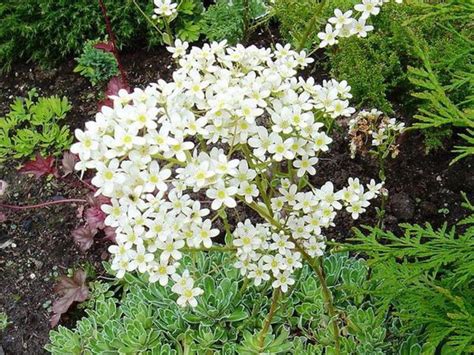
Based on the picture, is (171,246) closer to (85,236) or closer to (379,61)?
(85,236)

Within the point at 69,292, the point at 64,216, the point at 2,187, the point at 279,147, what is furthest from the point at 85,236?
the point at 279,147

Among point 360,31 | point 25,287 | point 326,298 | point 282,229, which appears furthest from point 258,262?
point 25,287

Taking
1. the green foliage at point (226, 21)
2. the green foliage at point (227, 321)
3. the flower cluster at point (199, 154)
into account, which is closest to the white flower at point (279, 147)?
the flower cluster at point (199, 154)

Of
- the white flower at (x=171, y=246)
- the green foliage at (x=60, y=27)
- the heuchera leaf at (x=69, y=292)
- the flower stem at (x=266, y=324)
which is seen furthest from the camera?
the green foliage at (x=60, y=27)

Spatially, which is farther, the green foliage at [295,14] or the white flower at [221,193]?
the green foliage at [295,14]

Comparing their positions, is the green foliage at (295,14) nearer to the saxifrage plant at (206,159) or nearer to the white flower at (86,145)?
the saxifrage plant at (206,159)
